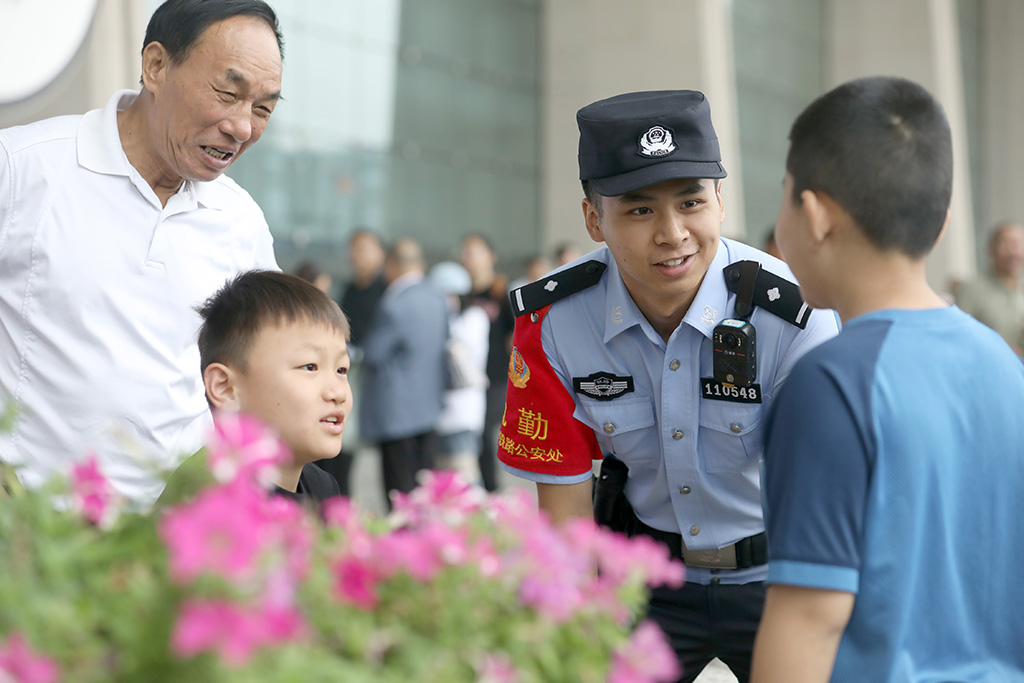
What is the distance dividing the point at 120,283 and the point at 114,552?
1.41 meters

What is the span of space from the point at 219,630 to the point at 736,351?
5.23 feet

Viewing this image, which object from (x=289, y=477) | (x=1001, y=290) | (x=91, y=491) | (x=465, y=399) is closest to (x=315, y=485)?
(x=289, y=477)

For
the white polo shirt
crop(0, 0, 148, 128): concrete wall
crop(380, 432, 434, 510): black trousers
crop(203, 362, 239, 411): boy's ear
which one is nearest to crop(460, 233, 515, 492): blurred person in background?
crop(380, 432, 434, 510): black trousers

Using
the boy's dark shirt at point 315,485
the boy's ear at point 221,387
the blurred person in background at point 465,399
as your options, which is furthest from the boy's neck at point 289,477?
the blurred person in background at point 465,399

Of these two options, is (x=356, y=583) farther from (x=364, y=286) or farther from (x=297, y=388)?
(x=364, y=286)

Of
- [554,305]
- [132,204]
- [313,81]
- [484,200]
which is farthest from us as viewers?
[484,200]

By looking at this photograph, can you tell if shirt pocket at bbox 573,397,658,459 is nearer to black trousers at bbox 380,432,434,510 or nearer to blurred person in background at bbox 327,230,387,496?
black trousers at bbox 380,432,434,510

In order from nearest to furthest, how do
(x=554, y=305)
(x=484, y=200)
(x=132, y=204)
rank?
1. (x=132, y=204)
2. (x=554, y=305)
3. (x=484, y=200)

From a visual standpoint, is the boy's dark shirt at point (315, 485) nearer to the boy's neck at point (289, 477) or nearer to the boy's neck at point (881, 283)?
the boy's neck at point (289, 477)

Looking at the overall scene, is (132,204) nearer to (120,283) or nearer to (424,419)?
(120,283)

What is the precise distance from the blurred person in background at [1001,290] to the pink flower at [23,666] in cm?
702

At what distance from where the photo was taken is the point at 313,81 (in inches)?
440

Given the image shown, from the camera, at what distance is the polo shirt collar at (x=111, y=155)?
7.35 feet

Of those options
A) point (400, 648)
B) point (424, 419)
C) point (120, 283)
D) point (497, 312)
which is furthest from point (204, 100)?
point (497, 312)
